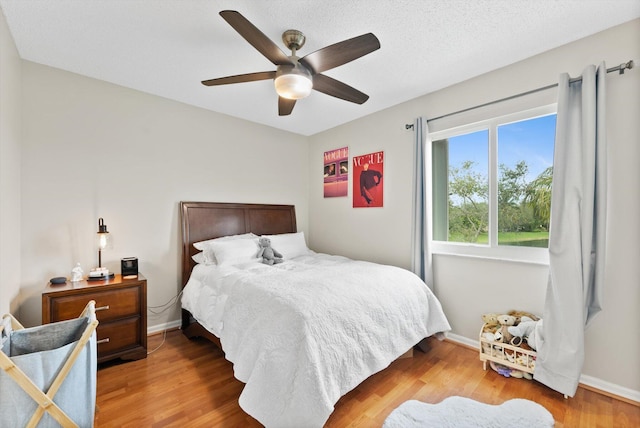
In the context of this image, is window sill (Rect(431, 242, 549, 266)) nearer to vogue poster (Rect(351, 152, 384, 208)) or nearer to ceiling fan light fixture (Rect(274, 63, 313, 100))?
vogue poster (Rect(351, 152, 384, 208))

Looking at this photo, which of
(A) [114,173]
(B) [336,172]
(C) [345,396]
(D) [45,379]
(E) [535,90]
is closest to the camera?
(D) [45,379]

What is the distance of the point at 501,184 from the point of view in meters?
2.49

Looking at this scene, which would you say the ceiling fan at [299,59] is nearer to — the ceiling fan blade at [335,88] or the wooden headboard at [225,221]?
the ceiling fan blade at [335,88]

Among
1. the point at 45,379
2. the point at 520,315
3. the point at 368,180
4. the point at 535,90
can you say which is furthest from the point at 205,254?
the point at 535,90

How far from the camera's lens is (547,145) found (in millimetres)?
2260

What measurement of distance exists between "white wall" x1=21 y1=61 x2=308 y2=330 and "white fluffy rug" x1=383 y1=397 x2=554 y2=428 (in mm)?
2541

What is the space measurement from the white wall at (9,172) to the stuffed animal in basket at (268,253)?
1815mm

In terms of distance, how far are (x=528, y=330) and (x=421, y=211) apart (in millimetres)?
1270

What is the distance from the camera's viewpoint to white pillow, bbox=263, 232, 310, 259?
3210mm

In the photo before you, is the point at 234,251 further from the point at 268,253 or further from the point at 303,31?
the point at 303,31

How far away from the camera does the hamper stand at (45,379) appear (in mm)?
1122

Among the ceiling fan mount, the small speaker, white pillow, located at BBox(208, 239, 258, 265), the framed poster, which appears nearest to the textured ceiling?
the ceiling fan mount

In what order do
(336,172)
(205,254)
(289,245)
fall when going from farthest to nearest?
(336,172)
(289,245)
(205,254)

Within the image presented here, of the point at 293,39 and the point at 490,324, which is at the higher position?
the point at 293,39
